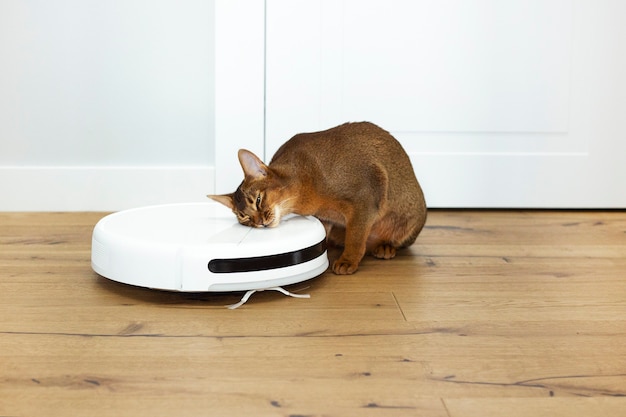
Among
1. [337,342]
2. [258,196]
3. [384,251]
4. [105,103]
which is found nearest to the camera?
[337,342]

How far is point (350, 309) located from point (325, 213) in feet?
1.26

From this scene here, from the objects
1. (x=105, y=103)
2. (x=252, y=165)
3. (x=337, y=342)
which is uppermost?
(x=105, y=103)

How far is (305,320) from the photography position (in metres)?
1.42

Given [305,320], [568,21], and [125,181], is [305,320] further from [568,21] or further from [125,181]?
[568,21]

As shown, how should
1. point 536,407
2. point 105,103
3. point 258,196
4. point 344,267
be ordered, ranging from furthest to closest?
point 105,103, point 344,267, point 258,196, point 536,407

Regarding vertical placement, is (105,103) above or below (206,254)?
above

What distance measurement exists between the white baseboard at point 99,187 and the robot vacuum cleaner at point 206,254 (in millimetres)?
780

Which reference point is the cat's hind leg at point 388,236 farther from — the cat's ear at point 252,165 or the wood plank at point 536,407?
the wood plank at point 536,407

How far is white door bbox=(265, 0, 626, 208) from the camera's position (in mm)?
2430

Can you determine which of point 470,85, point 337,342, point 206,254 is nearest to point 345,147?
point 206,254

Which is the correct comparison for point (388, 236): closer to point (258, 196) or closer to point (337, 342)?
point (258, 196)

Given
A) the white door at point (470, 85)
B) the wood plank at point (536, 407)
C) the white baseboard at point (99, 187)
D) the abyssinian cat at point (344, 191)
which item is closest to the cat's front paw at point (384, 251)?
the abyssinian cat at point (344, 191)

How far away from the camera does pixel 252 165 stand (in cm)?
169

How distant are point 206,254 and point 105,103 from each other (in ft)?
3.91
